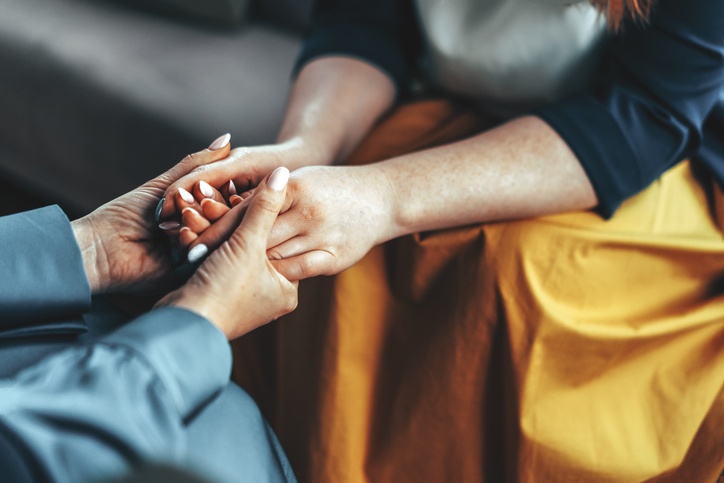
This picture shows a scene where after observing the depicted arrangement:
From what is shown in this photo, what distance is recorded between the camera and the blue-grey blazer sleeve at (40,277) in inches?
19.8

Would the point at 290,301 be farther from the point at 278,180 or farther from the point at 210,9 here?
the point at 210,9

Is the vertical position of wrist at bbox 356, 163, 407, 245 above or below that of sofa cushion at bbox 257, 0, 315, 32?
below

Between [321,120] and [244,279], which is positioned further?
[321,120]

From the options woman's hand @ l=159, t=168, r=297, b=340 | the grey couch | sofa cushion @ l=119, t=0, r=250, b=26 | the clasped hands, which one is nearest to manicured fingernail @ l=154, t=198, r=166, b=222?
the clasped hands

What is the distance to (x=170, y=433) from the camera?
1.24 ft

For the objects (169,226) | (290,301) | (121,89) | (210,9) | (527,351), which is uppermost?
(210,9)

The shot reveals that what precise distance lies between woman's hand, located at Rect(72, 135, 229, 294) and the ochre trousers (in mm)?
207

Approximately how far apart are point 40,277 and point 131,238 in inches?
4.9

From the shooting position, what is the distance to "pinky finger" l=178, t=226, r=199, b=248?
1.85 ft

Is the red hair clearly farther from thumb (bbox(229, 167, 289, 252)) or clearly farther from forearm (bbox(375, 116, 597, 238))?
Result: thumb (bbox(229, 167, 289, 252))

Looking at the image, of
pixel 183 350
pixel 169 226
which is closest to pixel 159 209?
pixel 169 226

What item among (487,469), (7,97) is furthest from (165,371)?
(7,97)

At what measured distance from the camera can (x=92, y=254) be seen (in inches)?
23.6

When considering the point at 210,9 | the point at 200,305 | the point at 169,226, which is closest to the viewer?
the point at 200,305
